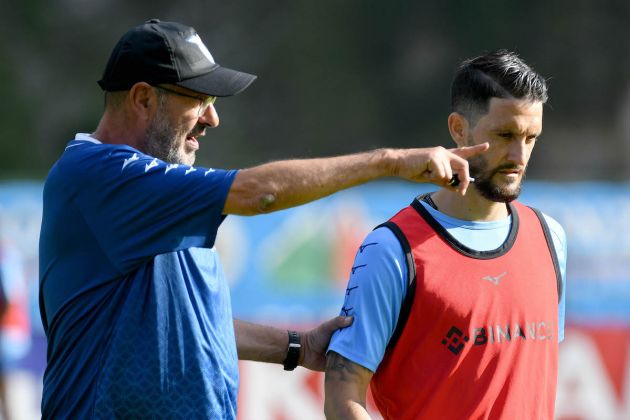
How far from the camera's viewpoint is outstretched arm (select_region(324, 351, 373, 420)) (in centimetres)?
417

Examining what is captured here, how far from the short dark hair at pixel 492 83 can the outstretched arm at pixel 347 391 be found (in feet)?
3.50

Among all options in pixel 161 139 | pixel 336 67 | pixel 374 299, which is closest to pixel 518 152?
pixel 374 299

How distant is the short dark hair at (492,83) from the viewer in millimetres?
4402

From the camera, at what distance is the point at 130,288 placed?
3.77m

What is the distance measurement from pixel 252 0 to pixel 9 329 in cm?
2073

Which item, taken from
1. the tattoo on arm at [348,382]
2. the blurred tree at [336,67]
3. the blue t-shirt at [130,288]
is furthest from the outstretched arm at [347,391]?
the blurred tree at [336,67]

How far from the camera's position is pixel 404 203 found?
1076cm

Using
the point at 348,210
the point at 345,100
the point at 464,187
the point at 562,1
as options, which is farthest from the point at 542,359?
the point at 562,1

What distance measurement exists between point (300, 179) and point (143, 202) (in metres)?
0.51

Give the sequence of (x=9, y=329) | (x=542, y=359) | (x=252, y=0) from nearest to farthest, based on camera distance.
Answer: (x=542, y=359), (x=9, y=329), (x=252, y=0)

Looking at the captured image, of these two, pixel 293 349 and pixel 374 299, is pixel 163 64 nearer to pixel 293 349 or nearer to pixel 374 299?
pixel 374 299

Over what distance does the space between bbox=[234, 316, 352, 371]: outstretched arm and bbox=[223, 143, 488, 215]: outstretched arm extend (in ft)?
3.18

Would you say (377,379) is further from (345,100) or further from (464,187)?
(345,100)

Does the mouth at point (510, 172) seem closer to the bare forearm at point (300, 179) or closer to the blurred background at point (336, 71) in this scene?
the bare forearm at point (300, 179)
